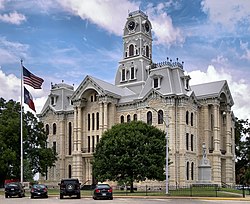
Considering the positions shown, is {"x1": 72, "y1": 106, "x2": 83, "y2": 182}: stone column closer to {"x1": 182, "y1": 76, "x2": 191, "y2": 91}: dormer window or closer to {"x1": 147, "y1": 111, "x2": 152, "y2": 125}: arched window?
{"x1": 147, "y1": 111, "x2": 152, "y2": 125}: arched window

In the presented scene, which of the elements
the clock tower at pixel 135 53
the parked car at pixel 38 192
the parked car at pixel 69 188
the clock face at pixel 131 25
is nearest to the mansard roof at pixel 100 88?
the clock tower at pixel 135 53

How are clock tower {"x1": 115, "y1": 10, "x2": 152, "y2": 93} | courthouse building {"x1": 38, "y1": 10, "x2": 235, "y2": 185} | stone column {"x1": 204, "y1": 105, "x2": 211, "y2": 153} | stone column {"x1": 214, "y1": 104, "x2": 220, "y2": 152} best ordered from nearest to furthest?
1. courthouse building {"x1": 38, "y1": 10, "x2": 235, "y2": 185}
2. stone column {"x1": 214, "y1": 104, "x2": 220, "y2": 152}
3. stone column {"x1": 204, "y1": 105, "x2": 211, "y2": 153}
4. clock tower {"x1": 115, "y1": 10, "x2": 152, "y2": 93}

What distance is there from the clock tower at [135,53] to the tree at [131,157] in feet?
86.5

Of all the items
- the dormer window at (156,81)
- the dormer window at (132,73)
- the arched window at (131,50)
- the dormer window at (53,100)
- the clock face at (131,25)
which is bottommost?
the dormer window at (53,100)

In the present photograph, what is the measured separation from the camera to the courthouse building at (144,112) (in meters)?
75.7

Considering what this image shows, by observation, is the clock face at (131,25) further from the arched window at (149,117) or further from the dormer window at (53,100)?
the arched window at (149,117)

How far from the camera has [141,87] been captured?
285ft

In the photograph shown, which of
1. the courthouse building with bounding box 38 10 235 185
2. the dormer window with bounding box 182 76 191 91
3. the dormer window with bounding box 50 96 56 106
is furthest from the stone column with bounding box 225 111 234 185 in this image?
the dormer window with bounding box 50 96 56 106

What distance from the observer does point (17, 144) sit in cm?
7425

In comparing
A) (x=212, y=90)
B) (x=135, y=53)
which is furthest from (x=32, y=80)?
(x=135, y=53)

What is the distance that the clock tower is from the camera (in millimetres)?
89125

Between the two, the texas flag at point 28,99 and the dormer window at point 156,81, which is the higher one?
the dormer window at point 156,81

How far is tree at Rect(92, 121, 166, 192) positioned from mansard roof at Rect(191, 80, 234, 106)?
21.3 m

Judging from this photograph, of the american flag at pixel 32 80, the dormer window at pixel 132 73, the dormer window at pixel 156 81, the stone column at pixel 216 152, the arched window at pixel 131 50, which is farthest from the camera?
the arched window at pixel 131 50
